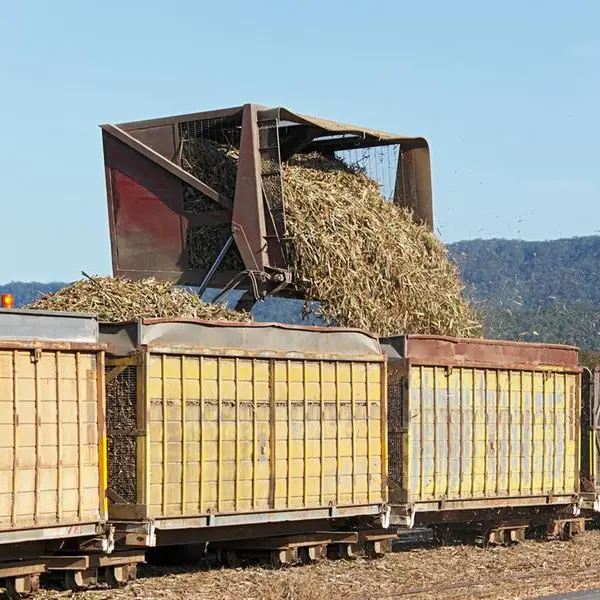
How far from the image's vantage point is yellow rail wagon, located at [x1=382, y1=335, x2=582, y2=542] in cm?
1758

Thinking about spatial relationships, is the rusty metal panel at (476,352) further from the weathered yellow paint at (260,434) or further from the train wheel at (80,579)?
the train wheel at (80,579)

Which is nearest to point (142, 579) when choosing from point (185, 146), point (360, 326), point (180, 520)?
point (180, 520)

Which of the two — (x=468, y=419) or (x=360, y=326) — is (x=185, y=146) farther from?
(x=468, y=419)

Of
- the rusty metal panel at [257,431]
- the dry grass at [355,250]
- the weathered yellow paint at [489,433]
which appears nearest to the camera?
the rusty metal panel at [257,431]

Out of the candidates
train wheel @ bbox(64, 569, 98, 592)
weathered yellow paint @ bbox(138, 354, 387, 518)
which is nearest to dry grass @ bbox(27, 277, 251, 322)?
weathered yellow paint @ bbox(138, 354, 387, 518)

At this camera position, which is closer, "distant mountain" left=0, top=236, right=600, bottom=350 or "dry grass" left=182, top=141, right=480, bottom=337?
"dry grass" left=182, top=141, right=480, bottom=337

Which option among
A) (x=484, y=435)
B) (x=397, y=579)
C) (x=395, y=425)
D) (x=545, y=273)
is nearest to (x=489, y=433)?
(x=484, y=435)

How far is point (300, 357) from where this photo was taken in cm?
1592

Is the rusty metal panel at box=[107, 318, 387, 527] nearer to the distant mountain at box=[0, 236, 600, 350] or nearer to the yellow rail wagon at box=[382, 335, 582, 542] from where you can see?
the yellow rail wagon at box=[382, 335, 582, 542]

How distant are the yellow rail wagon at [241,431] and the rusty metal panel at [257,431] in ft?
0.04

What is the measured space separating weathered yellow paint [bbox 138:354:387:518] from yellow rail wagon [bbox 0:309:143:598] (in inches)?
23.5

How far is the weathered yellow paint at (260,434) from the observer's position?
1429cm

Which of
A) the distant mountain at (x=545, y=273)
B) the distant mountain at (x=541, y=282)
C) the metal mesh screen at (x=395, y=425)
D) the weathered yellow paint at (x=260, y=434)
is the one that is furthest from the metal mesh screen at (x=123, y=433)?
the distant mountain at (x=545, y=273)

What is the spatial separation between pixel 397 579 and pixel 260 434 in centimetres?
230
